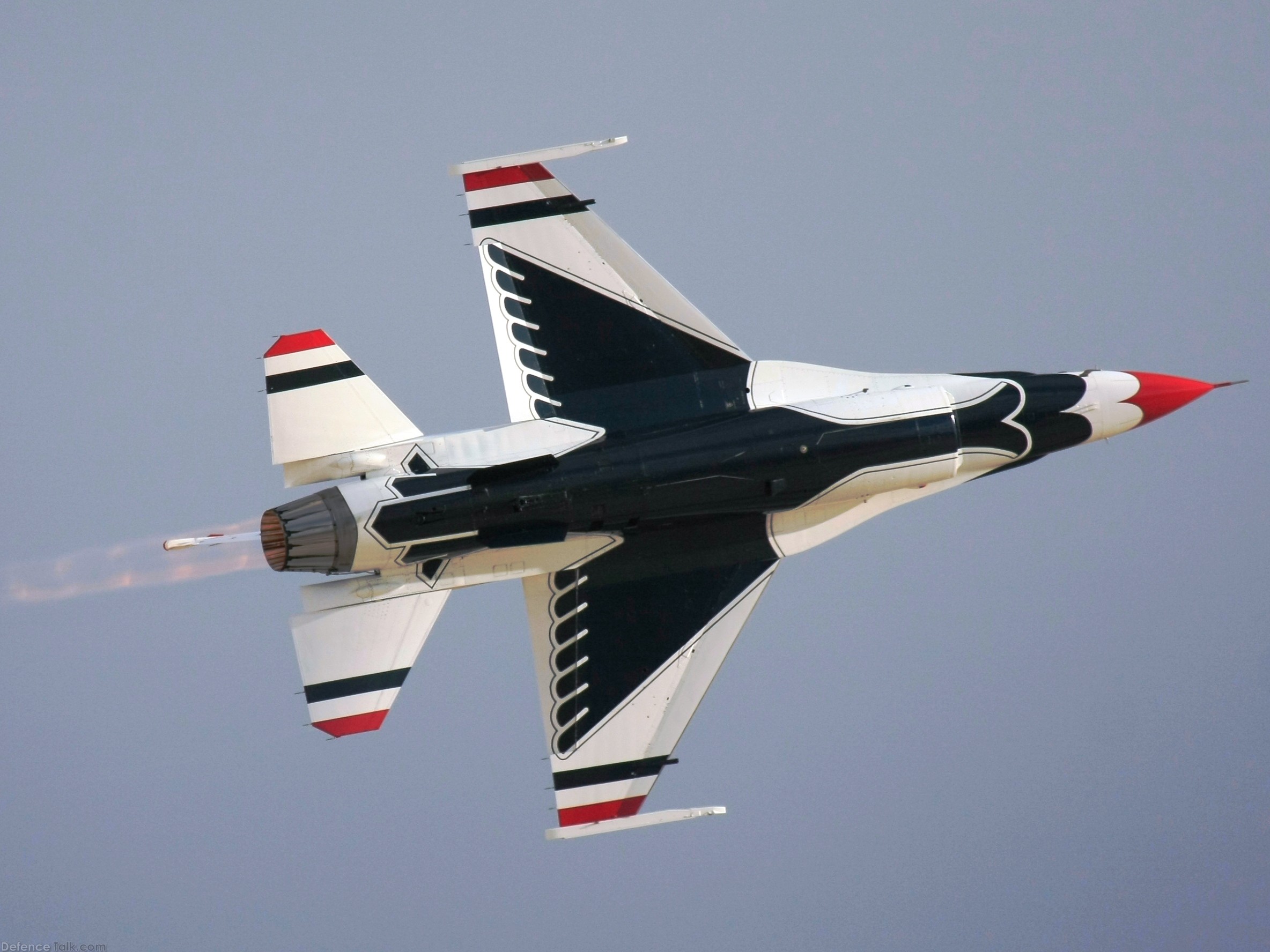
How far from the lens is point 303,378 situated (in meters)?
13.5

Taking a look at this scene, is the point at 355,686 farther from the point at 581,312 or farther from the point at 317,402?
the point at 581,312

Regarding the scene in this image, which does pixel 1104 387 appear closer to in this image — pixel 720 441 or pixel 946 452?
pixel 946 452

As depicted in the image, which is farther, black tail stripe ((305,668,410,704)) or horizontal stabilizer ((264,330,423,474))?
black tail stripe ((305,668,410,704))

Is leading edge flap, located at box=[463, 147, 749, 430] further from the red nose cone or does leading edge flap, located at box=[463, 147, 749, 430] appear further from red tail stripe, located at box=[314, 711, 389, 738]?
the red nose cone

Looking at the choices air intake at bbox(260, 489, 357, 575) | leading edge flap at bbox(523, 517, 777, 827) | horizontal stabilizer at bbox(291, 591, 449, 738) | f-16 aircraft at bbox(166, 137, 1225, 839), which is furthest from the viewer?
leading edge flap at bbox(523, 517, 777, 827)

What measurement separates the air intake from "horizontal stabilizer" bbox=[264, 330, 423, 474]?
45cm

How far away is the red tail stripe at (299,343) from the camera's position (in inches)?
529

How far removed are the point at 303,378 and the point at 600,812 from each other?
15.9 feet

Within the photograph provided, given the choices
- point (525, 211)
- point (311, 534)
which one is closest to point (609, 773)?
point (311, 534)

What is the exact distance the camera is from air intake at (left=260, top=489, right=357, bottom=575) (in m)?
13.2

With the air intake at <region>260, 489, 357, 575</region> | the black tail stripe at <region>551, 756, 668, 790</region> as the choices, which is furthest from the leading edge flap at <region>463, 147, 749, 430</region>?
the black tail stripe at <region>551, 756, 668, 790</region>

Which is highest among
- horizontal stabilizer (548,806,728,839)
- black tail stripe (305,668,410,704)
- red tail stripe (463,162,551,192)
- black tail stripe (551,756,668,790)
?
red tail stripe (463,162,551,192)

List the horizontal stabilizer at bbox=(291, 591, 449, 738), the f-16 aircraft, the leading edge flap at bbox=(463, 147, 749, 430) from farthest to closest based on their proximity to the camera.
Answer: the leading edge flap at bbox=(463, 147, 749, 430) → the horizontal stabilizer at bbox=(291, 591, 449, 738) → the f-16 aircraft

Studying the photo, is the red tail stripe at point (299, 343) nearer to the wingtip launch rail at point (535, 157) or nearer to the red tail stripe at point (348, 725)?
the wingtip launch rail at point (535, 157)
